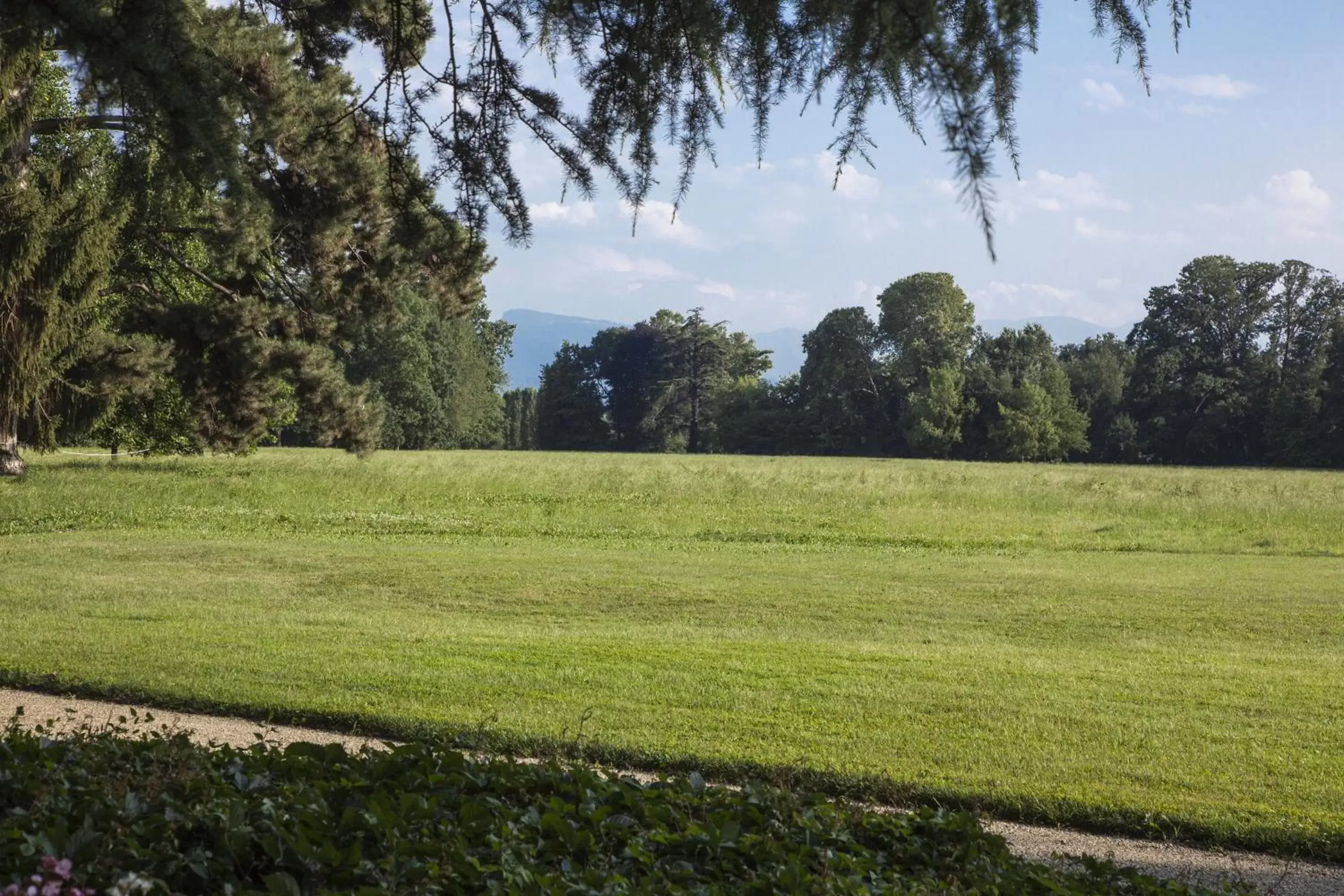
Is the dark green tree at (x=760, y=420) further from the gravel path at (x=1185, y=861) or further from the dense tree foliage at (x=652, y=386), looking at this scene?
the gravel path at (x=1185, y=861)

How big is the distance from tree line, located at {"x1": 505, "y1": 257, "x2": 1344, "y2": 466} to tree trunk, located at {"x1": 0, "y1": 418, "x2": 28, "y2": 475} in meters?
42.5

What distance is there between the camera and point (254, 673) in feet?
27.3

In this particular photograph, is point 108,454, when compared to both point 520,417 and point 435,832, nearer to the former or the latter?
point 435,832

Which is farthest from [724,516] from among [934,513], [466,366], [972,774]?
[466,366]

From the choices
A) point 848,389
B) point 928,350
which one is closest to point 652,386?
point 848,389

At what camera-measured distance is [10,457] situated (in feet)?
77.8

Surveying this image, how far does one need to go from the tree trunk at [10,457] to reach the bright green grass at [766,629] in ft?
1.26

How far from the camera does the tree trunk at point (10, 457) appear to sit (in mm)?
23297

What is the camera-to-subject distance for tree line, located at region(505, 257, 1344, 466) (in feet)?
186

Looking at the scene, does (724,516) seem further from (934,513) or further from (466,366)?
(466,366)

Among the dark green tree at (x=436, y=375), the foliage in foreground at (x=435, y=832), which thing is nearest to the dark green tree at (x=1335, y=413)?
the dark green tree at (x=436, y=375)

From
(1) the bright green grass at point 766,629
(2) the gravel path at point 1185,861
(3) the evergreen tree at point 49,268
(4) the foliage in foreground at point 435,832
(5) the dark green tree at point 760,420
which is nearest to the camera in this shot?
(4) the foliage in foreground at point 435,832

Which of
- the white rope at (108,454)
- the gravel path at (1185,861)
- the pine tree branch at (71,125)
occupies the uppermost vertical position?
the pine tree branch at (71,125)

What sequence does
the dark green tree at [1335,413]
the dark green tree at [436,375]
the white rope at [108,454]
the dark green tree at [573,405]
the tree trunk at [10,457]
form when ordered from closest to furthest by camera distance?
the tree trunk at [10,457]
the white rope at [108,454]
the dark green tree at [436,375]
the dark green tree at [1335,413]
the dark green tree at [573,405]
